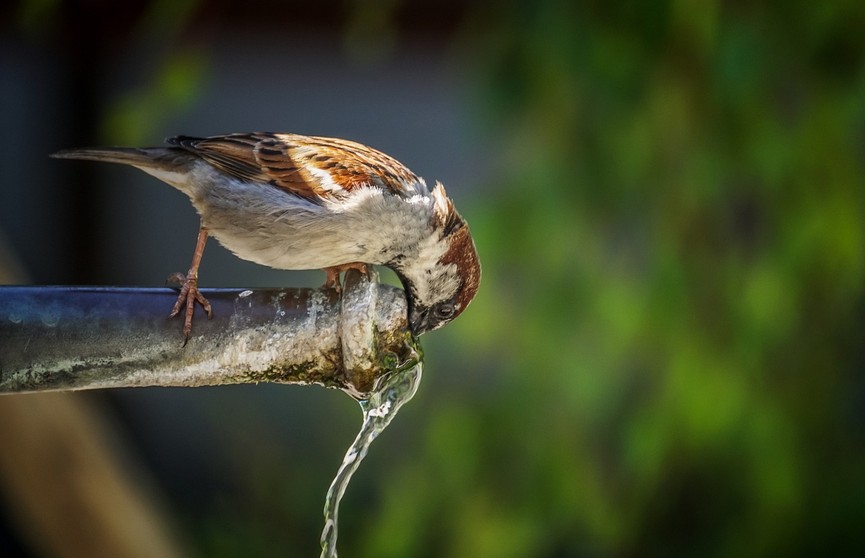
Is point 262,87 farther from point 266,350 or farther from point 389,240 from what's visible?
point 266,350

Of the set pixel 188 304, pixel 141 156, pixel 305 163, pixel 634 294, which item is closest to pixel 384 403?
pixel 188 304

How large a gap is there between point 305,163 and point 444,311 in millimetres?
432

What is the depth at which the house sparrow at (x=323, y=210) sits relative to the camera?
1.42m

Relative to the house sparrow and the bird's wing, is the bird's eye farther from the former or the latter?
the bird's wing

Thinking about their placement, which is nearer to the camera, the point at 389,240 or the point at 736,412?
the point at 389,240

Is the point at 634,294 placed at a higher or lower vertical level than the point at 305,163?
lower

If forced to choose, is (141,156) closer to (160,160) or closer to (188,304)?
(160,160)

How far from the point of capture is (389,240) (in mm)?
1504

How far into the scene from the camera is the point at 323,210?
5.24 ft

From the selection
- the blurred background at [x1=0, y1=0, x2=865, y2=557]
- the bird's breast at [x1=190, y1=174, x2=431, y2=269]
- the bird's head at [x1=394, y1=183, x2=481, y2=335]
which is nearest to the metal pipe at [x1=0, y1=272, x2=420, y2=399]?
the bird's head at [x1=394, y1=183, x2=481, y2=335]

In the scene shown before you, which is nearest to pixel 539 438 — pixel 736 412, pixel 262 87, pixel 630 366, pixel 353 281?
pixel 630 366

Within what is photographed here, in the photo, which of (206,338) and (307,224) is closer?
(206,338)

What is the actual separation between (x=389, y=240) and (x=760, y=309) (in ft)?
3.27

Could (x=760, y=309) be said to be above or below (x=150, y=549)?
above
